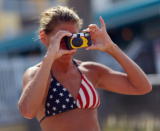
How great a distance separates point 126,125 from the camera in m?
7.86

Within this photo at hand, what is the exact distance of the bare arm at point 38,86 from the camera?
3355 millimetres

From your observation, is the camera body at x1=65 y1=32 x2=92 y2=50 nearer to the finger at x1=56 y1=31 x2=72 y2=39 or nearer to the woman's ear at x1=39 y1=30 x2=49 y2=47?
the finger at x1=56 y1=31 x2=72 y2=39

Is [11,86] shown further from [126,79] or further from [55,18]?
[55,18]

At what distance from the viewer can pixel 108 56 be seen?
43.3 ft

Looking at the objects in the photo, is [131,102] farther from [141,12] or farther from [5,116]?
[141,12]

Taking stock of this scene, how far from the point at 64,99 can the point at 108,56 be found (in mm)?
9700

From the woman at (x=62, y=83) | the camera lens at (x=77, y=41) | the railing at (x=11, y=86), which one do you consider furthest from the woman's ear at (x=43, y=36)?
the railing at (x=11, y=86)

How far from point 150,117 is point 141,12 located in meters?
6.24

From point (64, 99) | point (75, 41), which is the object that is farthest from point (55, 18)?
point (64, 99)

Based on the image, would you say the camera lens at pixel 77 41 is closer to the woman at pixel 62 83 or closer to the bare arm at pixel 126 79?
the woman at pixel 62 83

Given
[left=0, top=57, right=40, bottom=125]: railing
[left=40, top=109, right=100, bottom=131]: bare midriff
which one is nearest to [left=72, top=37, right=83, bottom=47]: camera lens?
[left=40, top=109, right=100, bottom=131]: bare midriff

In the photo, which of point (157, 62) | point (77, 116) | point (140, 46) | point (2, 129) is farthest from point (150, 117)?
point (140, 46)

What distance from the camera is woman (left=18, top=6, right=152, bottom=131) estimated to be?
3395 mm

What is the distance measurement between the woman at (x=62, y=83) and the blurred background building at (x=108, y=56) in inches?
76.8
